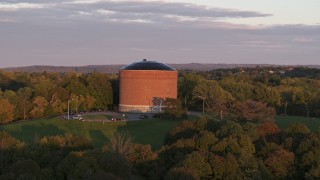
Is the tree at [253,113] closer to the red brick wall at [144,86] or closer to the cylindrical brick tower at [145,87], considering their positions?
the cylindrical brick tower at [145,87]

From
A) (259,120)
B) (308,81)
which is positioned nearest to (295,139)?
(259,120)

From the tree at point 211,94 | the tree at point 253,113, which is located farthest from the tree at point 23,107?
the tree at point 253,113

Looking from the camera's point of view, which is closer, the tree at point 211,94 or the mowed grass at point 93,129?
the mowed grass at point 93,129

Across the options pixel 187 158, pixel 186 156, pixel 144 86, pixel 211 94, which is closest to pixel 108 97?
pixel 144 86

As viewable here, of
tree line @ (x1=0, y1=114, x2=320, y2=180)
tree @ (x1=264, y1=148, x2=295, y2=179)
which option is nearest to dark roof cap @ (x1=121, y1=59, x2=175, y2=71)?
tree line @ (x1=0, y1=114, x2=320, y2=180)

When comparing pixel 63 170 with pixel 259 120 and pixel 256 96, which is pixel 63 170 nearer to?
pixel 259 120

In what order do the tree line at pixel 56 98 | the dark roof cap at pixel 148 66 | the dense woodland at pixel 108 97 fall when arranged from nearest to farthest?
the tree line at pixel 56 98
the dense woodland at pixel 108 97
the dark roof cap at pixel 148 66

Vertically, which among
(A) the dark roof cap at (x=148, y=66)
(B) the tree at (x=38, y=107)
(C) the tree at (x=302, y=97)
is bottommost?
(B) the tree at (x=38, y=107)

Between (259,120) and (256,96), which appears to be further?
(256,96)
